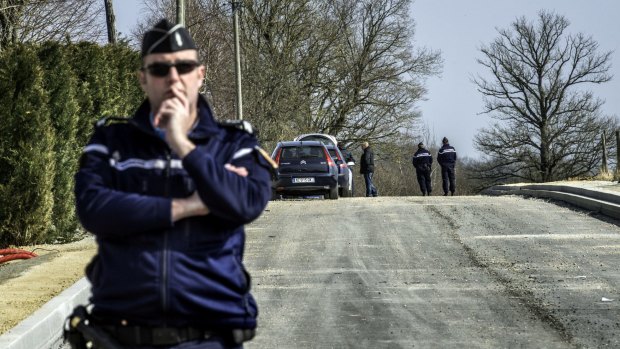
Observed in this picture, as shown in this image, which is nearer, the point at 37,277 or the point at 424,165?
the point at 37,277

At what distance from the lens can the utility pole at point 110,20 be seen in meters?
28.0

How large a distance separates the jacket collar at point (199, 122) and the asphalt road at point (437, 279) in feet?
17.3

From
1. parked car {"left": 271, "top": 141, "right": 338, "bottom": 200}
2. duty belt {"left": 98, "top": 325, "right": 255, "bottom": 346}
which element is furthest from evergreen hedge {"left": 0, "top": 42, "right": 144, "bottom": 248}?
parked car {"left": 271, "top": 141, "right": 338, "bottom": 200}

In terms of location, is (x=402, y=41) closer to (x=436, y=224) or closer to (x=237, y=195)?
(x=436, y=224)

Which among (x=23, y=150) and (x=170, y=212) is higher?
(x=23, y=150)

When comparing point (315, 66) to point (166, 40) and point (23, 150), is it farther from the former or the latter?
point (166, 40)

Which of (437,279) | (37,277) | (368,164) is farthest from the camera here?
(368,164)

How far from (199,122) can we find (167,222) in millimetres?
379

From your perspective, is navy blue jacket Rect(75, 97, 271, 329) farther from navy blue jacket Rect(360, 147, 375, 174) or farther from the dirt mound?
navy blue jacket Rect(360, 147, 375, 174)

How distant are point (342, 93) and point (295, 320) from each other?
51.0 meters

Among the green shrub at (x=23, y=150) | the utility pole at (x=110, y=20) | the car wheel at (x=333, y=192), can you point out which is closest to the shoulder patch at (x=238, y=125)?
the green shrub at (x=23, y=150)

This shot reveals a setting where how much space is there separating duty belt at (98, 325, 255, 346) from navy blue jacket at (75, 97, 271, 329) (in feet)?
0.08

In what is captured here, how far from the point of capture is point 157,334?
3.40 m

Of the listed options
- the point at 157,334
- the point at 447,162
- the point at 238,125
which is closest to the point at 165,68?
the point at 238,125
